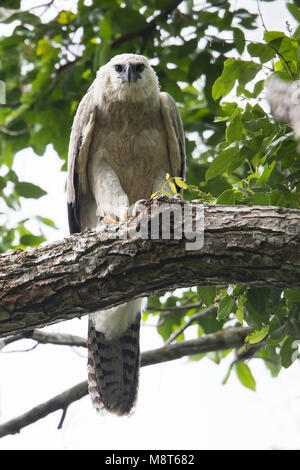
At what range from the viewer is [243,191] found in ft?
11.7

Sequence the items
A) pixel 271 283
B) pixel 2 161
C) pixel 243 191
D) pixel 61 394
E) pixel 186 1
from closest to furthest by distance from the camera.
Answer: pixel 271 283 < pixel 243 191 < pixel 61 394 < pixel 186 1 < pixel 2 161

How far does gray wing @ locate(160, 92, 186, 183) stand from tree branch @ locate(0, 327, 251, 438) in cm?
168

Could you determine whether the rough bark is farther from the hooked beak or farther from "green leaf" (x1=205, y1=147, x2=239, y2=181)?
the hooked beak

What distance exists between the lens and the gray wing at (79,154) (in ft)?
17.3

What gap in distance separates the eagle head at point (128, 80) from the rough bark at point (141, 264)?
220cm

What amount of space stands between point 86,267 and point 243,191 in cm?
110

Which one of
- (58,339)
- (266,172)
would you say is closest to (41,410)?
(58,339)

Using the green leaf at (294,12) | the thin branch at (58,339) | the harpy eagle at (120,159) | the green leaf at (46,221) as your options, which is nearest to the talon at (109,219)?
the harpy eagle at (120,159)

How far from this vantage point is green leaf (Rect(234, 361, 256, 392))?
587cm

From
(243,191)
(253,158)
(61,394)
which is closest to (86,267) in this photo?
(243,191)

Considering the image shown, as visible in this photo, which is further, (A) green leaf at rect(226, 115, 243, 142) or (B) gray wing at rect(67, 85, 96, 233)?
(B) gray wing at rect(67, 85, 96, 233)

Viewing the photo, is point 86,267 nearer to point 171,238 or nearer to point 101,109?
point 171,238
